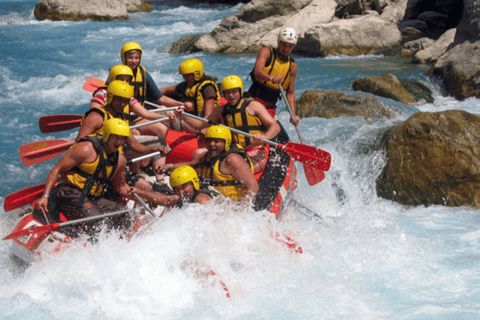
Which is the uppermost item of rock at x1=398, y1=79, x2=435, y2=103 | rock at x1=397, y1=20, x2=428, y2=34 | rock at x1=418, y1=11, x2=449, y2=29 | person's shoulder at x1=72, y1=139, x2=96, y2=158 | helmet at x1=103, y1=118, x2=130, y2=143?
rock at x1=418, y1=11, x2=449, y2=29

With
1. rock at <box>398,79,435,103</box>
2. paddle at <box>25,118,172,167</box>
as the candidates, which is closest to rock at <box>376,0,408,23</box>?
rock at <box>398,79,435,103</box>

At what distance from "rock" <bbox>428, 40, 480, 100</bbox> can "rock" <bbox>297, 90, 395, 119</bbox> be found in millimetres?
2292

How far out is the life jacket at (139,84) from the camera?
5.74 m

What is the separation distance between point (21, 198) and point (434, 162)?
4462 mm

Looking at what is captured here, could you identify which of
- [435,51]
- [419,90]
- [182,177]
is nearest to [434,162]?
[182,177]

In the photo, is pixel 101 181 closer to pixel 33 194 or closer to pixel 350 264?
pixel 33 194

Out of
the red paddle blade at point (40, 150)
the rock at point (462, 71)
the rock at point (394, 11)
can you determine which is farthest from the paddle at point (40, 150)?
the rock at point (394, 11)

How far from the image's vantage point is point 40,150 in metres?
5.14

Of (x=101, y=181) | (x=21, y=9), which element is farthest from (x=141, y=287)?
(x=21, y=9)

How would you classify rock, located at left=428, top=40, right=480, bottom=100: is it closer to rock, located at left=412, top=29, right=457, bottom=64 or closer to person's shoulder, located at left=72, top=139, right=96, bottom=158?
rock, located at left=412, top=29, right=457, bottom=64

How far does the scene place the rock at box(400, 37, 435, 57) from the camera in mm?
13227

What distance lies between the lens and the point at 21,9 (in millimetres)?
20531

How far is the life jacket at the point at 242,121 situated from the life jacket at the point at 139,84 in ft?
3.44

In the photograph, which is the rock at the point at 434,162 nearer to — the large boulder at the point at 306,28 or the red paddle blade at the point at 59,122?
the red paddle blade at the point at 59,122
